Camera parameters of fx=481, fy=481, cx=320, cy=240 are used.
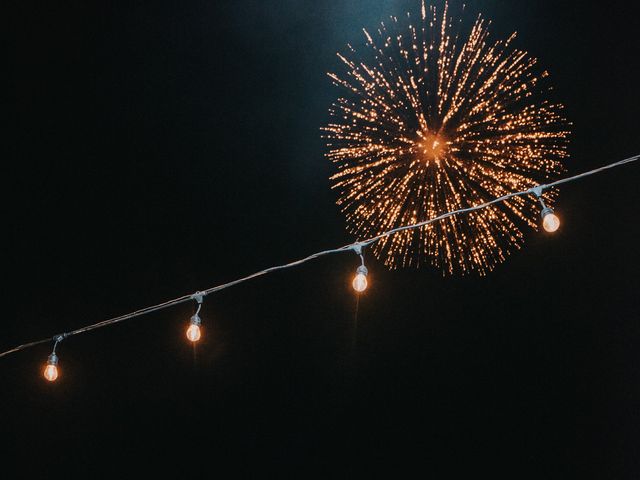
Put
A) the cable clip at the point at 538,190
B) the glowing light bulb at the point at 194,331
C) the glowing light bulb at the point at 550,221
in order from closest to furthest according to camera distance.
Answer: the glowing light bulb at the point at 550,221, the cable clip at the point at 538,190, the glowing light bulb at the point at 194,331

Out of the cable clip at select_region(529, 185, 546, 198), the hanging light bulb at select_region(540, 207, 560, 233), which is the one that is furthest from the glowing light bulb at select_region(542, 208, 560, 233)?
the cable clip at select_region(529, 185, 546, 198)

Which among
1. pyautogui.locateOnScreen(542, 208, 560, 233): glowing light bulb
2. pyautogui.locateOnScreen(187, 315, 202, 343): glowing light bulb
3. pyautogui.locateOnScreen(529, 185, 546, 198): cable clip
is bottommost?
pyautogui.locateOnScreen(542, 208, 560, 233): glowing light bulb

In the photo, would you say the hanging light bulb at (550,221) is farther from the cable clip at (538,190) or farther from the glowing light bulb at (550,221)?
the cable clip at (538,190)

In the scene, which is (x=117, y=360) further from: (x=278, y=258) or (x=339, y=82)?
(x=339, y=82)

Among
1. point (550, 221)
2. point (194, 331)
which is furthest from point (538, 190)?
point (194, 331)

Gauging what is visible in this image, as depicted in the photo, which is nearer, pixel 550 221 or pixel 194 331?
pixel 550 221

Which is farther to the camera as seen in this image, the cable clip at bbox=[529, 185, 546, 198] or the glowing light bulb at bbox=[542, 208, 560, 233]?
the cable clip at bbox=[529, 185, 546, 198]

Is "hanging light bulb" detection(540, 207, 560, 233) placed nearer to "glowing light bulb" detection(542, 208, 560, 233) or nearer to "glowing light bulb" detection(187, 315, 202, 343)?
"glowing light bulb" detection(542, 208, 560, 233)

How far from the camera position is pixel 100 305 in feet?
21.6

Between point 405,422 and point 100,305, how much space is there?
526 centimetres

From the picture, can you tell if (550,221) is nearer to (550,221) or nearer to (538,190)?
(550,221)

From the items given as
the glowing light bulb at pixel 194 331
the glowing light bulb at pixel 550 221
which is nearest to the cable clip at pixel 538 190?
the glowing light bulb at pixel 550 221

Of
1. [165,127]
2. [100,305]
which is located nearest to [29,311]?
[100,305]

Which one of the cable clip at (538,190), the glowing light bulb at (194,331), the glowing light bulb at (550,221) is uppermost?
the glowing light bulb at (194,331)
